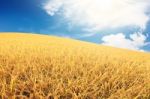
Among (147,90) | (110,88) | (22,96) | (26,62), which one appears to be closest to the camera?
(22,96)

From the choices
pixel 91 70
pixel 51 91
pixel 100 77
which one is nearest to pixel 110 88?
pixel 100 77

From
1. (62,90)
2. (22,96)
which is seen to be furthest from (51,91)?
(22,96)

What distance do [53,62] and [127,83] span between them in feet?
3.17

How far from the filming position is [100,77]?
3039 mm

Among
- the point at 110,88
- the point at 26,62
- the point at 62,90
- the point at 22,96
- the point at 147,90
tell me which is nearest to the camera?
the point at 22,96

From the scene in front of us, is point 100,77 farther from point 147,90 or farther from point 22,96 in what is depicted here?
point 22,96

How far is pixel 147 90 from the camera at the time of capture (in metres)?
3.10

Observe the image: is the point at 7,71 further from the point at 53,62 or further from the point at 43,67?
the point at 53,62

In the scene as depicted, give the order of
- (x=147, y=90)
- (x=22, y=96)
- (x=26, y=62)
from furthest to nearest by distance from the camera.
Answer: (x=26, y=62) < (x=147, y=90) < (x=22, y=96)

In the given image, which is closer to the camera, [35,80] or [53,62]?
[35,80]

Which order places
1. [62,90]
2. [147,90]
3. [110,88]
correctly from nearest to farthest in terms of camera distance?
[62,90] → [110,88] → [147,90]

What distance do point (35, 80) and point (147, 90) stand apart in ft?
4.22

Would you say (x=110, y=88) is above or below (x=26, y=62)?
below

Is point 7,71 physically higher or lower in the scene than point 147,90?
higher
